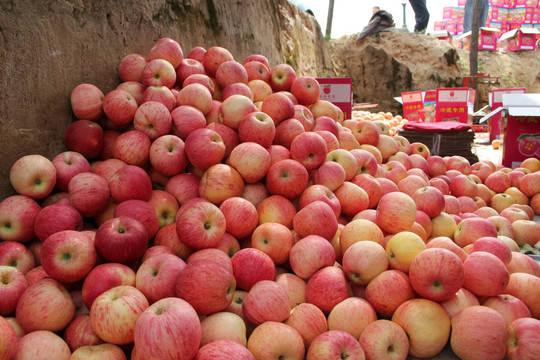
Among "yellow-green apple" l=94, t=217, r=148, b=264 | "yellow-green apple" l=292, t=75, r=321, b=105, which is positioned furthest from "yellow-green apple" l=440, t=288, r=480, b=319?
"yellow-green apple" l=292, t=75, r=321, b=105

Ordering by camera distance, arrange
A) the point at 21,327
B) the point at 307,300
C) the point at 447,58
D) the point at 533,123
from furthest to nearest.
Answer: the point at 447,58 < the point at 533,123 < the point at 307,300 < the point at 21,327

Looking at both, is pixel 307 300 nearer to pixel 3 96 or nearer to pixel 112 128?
pixel 112 128

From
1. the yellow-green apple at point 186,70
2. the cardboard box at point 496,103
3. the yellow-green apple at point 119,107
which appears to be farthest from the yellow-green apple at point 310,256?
the cardboard box at point 496,103

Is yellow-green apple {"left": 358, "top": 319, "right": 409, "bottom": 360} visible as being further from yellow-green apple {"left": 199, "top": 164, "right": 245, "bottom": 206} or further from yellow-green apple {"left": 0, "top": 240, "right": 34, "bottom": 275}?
yellow-green apple {"left": 0, "top": 240, "right": 34, "bottom": 275}

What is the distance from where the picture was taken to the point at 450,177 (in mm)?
3617

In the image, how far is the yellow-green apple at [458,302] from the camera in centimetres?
178

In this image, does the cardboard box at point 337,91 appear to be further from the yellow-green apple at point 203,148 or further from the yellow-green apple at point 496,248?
the yellow-green apple at point 496,248

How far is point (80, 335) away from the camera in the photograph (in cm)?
164

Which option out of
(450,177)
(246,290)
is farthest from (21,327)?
(450,177)

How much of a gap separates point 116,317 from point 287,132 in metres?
1.64

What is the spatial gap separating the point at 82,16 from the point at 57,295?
1984 millimetres

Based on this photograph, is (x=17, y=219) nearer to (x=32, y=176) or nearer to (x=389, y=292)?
(x=32, y=176)

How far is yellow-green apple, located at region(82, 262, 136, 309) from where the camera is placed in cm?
173

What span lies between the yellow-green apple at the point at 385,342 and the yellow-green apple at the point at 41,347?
1174mm
